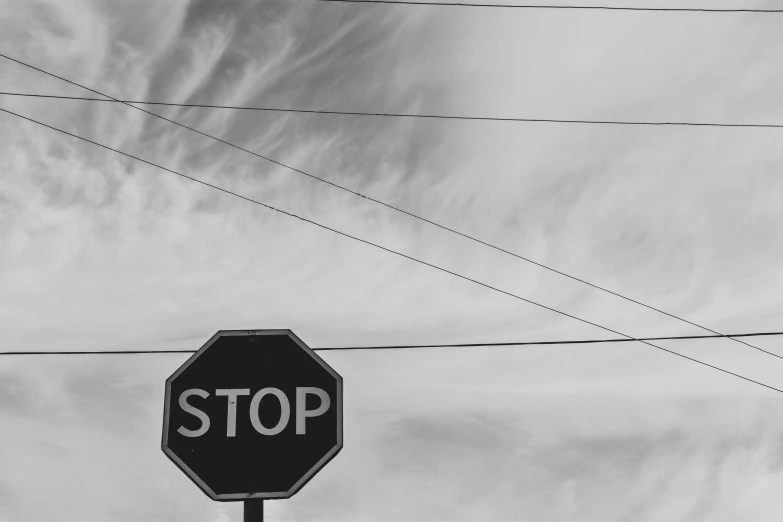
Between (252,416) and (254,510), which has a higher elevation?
(252,416)

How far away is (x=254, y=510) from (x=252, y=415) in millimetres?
496

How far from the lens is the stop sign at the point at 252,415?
12.3ft

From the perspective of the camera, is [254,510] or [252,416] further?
[252,416]

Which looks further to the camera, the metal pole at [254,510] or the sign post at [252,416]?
the sign post at [252,416]

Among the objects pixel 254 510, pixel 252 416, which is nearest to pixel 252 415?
pixel 252 416

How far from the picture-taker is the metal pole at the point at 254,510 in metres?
3.58

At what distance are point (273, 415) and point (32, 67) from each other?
6.10m

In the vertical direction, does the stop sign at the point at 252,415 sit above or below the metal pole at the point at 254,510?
above

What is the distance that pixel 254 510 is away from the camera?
363 cm

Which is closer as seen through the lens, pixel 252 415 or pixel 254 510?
pixel 254 510

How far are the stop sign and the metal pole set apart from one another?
1.4 inches

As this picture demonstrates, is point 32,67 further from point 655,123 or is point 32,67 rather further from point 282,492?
point 655,123

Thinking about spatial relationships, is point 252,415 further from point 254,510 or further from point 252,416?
point 254,510

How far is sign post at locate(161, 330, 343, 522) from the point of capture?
3.75m
